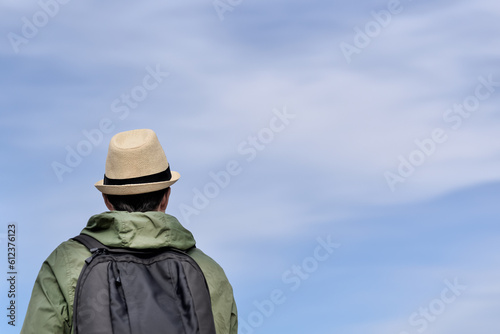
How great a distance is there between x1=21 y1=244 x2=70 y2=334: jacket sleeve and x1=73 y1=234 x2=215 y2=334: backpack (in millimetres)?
128

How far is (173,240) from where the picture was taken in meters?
3.97

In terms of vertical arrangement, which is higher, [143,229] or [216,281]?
[143,229]

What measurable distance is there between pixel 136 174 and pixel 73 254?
2.65ft

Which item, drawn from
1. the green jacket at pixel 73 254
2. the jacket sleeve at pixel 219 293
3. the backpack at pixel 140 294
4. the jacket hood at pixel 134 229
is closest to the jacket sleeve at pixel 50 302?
the green jacket at pixel 73 254

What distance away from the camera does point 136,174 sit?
451cm

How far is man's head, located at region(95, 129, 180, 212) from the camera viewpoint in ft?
13.8

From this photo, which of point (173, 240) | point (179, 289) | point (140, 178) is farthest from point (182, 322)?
point (140, 178)

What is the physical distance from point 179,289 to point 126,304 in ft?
1.04

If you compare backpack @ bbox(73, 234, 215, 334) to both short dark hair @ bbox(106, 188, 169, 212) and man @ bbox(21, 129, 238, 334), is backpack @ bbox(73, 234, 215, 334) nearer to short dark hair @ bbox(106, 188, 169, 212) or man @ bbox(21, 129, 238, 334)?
man @ bbox(21, 129, 238, 334)

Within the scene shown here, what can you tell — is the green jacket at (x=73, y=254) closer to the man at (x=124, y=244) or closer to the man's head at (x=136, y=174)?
the man at (x=124, y=244)

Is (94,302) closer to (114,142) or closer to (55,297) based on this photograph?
(55,297)

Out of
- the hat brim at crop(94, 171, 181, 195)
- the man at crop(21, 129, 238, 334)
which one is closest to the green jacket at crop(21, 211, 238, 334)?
the man at crop(21, 129, 238, 334)

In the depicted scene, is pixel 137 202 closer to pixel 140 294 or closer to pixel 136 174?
pixel 136 174

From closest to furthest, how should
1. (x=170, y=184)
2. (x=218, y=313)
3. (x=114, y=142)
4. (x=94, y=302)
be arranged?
(x=94, y=302) → (x=218, y=313) → (x=170, y=184) → (x=114, y=142)
